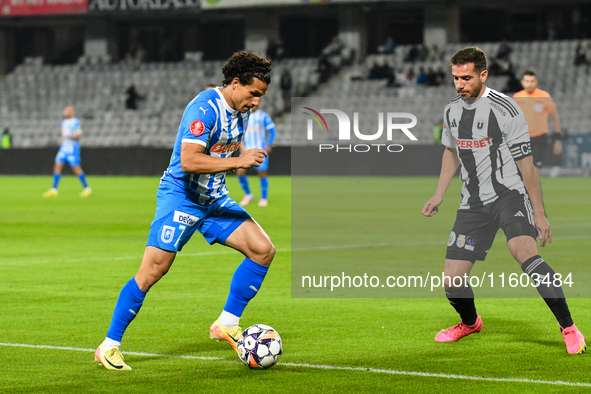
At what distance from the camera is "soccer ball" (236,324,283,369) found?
5484mm

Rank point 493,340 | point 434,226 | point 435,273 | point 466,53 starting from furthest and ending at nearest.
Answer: point 434,226 → point 435,273 → point 493,340 → point 466,53

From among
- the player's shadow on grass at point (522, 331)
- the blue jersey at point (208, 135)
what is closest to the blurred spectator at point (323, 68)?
the player's shadow on grass at point (522, 331)

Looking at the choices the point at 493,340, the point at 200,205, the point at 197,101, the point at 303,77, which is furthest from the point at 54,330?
the point at 303,77

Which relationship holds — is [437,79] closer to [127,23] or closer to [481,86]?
[127,23]

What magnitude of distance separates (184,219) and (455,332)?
6.81 feet

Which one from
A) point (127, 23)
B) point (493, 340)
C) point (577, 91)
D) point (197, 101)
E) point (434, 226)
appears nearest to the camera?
point (197, 101)

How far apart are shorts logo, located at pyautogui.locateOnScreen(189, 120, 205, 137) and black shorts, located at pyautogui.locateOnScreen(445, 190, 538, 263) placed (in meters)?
1.91

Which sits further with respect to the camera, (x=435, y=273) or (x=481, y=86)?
(x=435, y=273)

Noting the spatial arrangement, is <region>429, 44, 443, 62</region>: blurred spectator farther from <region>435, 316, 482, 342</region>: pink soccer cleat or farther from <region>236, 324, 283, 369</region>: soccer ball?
<region>236, 324, 283, 369</region>: soccer ball

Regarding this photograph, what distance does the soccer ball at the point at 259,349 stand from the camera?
5484 mm

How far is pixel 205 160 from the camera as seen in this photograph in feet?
17.6

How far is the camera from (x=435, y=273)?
9.80m

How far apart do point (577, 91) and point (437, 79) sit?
521cm

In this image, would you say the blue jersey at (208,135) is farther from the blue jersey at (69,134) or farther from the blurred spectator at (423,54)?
the blurred spectator at (423,54)
